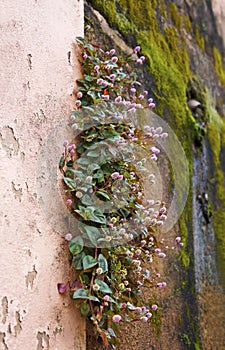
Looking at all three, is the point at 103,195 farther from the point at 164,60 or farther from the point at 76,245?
the point at 164,60

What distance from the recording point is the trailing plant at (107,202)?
144 centimetres

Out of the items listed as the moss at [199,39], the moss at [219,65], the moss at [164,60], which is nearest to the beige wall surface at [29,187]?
the moss at [164,60]

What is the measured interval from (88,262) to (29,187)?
0.98 feet

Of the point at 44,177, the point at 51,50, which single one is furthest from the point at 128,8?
the point at 44,177

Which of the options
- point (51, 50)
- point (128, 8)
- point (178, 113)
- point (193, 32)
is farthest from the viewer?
point (193, 32)

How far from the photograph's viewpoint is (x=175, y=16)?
123 inches

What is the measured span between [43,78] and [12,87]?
158 mm

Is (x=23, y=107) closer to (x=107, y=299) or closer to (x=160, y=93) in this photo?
(x=107, y=299)

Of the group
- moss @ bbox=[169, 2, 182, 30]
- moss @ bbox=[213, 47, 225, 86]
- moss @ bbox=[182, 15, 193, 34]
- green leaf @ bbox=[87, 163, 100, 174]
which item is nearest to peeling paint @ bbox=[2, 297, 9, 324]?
green leaf @ bbox=[87, 163, 100, 174]

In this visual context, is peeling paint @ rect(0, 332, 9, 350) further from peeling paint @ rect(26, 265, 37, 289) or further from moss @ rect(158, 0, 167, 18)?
moss @ rect(158, 0, 167, 18)

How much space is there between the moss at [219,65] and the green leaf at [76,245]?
278 centimetres

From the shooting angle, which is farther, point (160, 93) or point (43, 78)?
point (160, 93)

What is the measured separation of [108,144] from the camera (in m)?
1.65

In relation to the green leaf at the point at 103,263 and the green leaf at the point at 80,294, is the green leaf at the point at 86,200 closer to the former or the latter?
the green leaf at the point at 103,263
